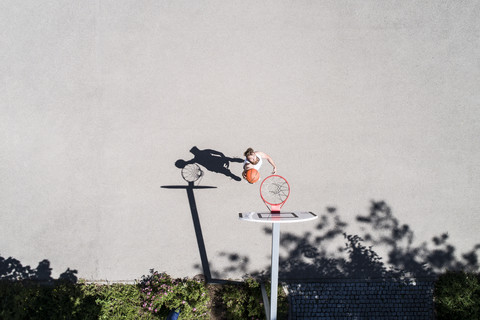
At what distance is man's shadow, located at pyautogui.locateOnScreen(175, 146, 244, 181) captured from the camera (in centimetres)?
558

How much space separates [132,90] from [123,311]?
4.51 metres

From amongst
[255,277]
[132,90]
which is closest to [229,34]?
[132,90]

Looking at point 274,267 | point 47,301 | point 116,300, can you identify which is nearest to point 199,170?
point 274,267

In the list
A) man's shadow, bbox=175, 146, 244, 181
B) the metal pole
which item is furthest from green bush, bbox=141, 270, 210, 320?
man's shadow, bbox=175, 146, 244, 181

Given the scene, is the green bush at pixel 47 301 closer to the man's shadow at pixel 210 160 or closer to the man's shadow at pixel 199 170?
the man's shadow at pixel 199 170

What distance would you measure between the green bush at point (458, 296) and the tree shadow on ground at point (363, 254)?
178 mm

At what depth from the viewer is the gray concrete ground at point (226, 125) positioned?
18.0 ft

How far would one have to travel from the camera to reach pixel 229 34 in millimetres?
5711

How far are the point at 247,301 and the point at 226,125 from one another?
360cm

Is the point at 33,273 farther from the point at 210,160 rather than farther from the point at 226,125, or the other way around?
the point at 226,125

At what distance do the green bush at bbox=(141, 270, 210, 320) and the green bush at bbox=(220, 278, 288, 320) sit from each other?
0.44 m

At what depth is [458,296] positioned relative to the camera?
4.93 metres

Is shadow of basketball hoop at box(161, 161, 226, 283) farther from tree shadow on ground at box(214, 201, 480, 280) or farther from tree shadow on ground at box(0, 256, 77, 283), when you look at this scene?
tree shadow on ground at box(0, 256, 77, 283)

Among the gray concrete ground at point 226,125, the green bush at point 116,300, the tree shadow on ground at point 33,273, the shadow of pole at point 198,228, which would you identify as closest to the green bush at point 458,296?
the gray concrete ground at point 226,125
